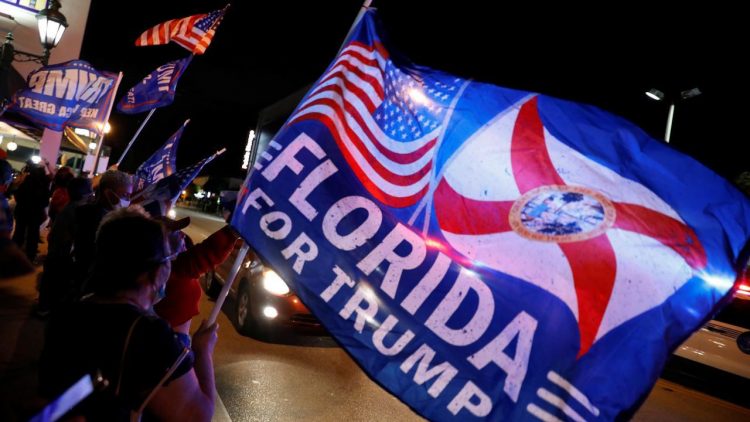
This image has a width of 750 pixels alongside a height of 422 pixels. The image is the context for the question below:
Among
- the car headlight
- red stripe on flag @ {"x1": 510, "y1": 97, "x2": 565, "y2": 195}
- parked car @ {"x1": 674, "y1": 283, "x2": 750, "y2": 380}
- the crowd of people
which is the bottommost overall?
the car headlight

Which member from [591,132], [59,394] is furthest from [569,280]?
[59,394]

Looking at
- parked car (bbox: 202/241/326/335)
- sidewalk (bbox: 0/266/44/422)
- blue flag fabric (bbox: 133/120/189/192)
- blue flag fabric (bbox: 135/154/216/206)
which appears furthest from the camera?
blue flag fabric (bbox: 133/120/189/192)

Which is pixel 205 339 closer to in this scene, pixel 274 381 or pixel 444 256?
pixel 444 256

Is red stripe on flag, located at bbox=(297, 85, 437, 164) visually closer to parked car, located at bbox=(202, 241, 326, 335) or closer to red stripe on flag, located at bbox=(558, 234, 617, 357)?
red stripe on flag, located at bbox=(558, 234, 617, 357)

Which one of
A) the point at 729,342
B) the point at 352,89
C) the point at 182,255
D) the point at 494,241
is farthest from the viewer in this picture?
the point at 729,342

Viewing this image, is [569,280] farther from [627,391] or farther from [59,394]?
[59,394]

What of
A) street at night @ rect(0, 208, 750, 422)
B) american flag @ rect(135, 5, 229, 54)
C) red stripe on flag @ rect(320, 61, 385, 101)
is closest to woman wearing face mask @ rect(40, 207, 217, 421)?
red stripe on flag @ rect(320, 61, 385, 101)

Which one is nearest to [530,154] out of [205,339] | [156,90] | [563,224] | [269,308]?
[563,224]

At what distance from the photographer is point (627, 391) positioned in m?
1.66

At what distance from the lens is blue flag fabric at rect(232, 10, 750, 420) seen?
5.73 ft

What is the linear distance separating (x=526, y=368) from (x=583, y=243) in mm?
566

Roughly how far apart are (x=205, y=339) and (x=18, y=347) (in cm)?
433

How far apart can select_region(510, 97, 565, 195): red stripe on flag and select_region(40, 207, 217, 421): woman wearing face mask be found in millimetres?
1582

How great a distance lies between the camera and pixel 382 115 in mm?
2500
